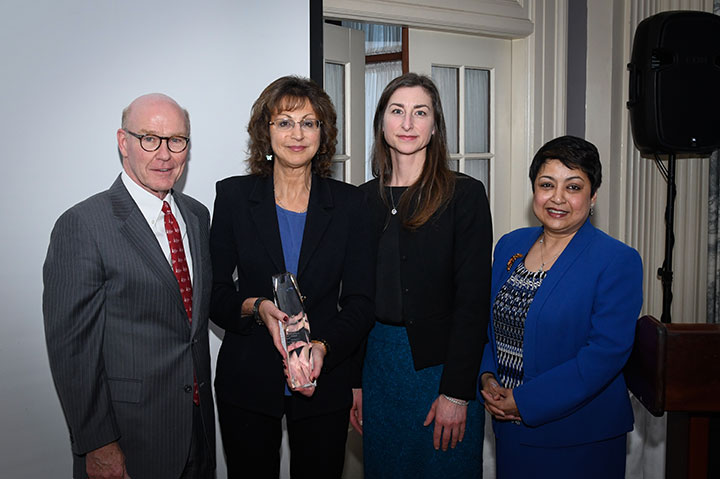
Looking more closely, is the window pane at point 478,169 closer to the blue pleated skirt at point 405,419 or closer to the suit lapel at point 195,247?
the blue pleated skirt at point 405,419

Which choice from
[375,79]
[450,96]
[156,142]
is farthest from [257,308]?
[375,79]

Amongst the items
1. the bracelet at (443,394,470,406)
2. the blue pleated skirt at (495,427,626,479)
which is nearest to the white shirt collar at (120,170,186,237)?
the bracelet at (443,394,470,406)

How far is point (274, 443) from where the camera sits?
5.96 feet

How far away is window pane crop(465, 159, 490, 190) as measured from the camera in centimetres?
374

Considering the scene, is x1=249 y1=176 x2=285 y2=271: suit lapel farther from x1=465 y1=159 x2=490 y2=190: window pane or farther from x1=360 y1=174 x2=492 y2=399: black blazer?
x1=465 y1=159 x2=490 y2=190: window pane

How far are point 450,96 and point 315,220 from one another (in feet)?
6.95

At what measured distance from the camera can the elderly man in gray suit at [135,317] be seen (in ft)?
5.24

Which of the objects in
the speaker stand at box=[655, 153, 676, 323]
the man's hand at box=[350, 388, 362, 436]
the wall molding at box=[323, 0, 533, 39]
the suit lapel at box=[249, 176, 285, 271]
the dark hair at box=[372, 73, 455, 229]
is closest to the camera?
the suit lapel at box=[249, 176, 285, 271]

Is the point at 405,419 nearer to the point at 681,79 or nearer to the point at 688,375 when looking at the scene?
the point at 688,375

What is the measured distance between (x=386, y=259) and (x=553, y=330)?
53 cm

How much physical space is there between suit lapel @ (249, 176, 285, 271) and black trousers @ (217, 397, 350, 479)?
0.42 metres

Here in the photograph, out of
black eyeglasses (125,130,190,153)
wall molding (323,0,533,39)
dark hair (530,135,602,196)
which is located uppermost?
wall molding (323,0,533,39)

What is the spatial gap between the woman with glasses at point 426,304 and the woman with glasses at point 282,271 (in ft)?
0.42

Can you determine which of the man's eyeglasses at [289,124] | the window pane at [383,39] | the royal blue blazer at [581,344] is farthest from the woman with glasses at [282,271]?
the window pane at [383,39]
